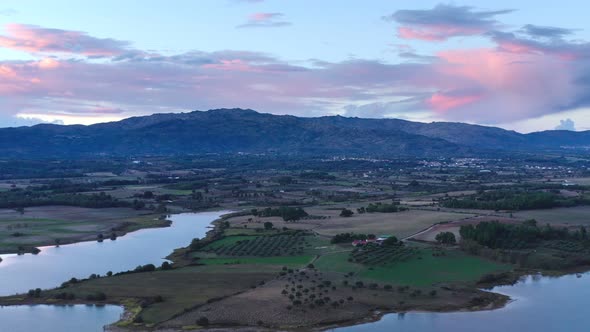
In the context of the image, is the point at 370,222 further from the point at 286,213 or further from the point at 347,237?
the point at 347,237

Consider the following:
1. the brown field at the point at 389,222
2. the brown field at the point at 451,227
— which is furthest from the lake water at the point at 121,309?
the brown field at the point at 389,222

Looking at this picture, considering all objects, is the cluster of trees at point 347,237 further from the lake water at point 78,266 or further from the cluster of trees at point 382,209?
the cluster of trees at point 382,209

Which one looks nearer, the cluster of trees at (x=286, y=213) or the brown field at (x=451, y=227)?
the brown field at (x=451, y=227)

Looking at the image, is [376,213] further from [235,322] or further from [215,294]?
[235,322]

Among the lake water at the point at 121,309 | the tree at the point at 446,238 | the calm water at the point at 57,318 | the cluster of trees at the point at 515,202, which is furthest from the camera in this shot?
the cluster of trees at the point at 515,202

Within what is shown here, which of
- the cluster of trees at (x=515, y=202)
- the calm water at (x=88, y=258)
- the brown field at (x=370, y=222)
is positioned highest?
the cluster of trees at (x=515, y=202)

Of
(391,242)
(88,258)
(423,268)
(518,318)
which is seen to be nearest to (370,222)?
(391,242)

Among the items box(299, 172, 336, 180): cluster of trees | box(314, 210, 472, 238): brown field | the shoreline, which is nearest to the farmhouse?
box(314, 210, 472, 238): brown field

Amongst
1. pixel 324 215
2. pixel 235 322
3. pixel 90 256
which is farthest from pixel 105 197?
pixel 235 322
